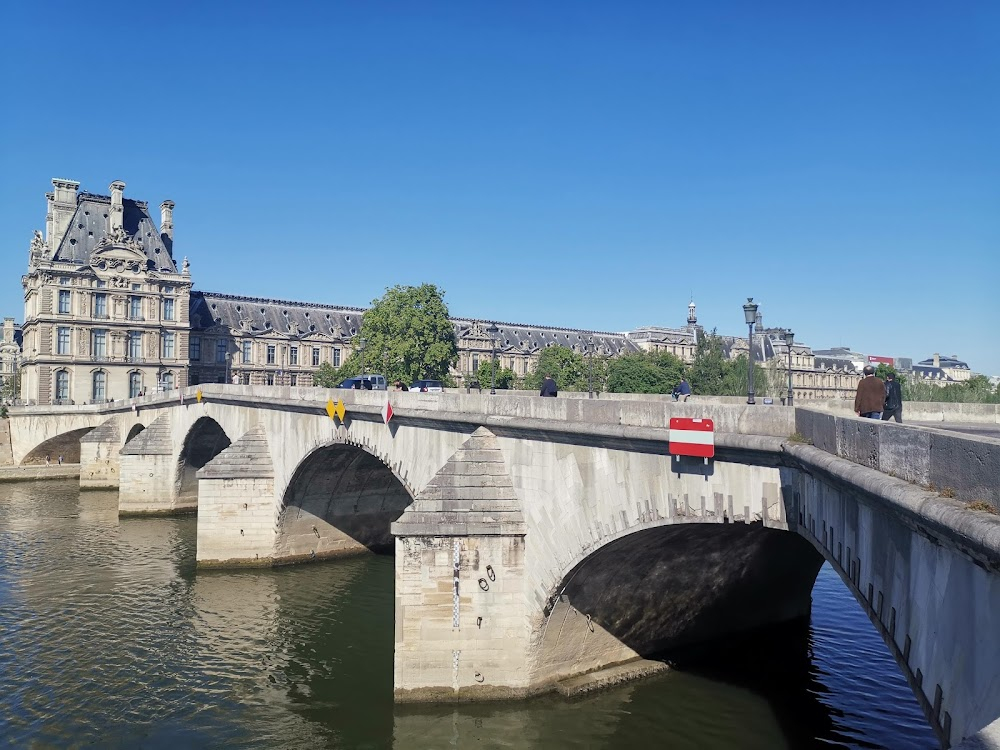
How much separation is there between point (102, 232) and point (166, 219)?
8.56 m

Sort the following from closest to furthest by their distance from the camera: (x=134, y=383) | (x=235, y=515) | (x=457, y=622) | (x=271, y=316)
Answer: (x=457, y=622) → (x=235, y=515) → (x=134, y=383) → (x=271, y=316)

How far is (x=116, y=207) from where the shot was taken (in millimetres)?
87188

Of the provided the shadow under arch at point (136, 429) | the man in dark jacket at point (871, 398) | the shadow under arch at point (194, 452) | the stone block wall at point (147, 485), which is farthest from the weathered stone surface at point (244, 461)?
the man in dark jacket at point (871, 398)

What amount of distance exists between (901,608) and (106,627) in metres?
25.1

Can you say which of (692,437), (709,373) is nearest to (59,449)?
(709,373)

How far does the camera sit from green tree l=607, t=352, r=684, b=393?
7494 centimetres

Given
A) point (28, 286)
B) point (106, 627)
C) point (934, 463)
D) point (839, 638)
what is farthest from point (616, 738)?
point (28, 286)

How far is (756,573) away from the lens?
70.3ft

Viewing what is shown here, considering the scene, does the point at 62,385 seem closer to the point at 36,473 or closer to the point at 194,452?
the point at 36,473

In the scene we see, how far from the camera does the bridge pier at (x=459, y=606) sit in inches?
724

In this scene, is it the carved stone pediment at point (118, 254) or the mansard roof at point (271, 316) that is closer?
the carved stone pediment at point (118, 254)

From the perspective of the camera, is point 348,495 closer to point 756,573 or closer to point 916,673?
point 756,573

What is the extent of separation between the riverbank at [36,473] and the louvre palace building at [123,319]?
66.3 ft

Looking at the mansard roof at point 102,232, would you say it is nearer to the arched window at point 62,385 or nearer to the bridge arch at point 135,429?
the arched window at point 62,385
